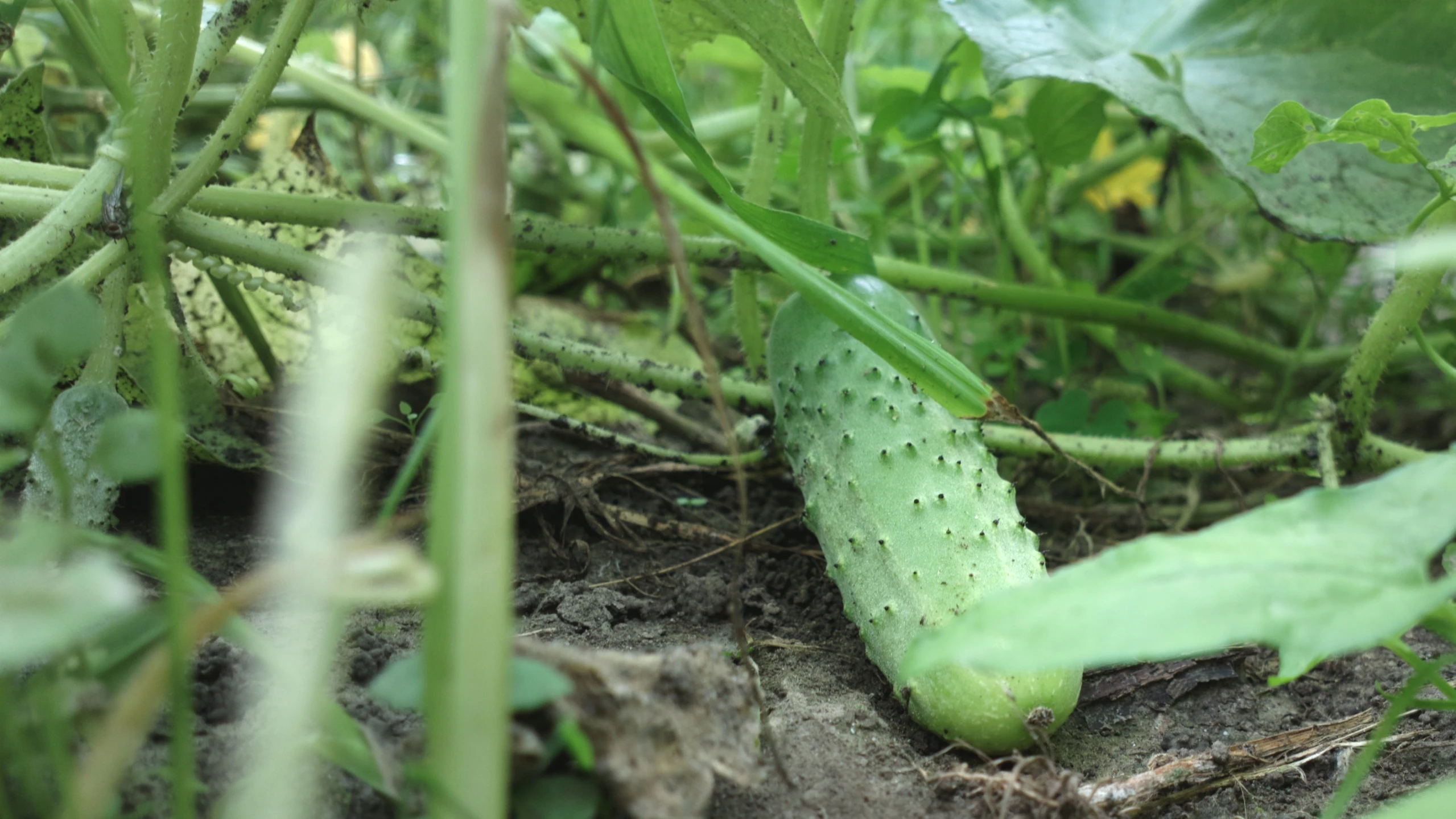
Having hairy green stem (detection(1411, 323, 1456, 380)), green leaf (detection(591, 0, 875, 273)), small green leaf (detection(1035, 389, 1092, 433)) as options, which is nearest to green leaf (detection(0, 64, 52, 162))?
green leaf (detection(591, 0, 875, 273))

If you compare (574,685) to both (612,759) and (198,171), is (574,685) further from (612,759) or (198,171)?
(198,171)

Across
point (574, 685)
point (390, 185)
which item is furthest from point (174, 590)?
point (390, 185)

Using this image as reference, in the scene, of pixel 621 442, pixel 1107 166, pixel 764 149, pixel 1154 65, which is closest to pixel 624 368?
pixel 621 442

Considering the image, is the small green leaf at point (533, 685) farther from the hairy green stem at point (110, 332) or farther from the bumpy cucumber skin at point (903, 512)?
the hairy green stem at point (110, 332)

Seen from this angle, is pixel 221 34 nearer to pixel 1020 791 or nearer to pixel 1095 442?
pixel 1020 791

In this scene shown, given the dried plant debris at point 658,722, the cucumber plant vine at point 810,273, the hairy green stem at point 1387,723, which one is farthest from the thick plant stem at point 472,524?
the hairy green stem at point 1387,723

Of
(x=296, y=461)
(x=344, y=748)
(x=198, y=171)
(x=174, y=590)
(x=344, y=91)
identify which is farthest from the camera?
(x=344, y=91)
